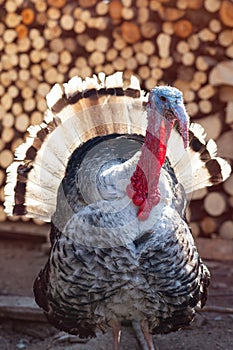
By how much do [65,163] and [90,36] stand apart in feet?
4.23

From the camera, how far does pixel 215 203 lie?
13.7 feet

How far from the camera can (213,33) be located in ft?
12.9

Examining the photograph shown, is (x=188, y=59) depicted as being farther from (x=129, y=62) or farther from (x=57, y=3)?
(x=57, y=3)

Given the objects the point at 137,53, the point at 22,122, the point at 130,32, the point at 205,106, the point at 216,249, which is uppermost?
the point at 130,32

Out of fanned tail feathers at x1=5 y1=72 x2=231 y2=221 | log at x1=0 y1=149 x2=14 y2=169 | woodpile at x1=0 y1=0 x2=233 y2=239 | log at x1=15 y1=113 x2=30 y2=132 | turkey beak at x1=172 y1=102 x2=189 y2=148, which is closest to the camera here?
turkey beak at x1=172 y1=102 x2=189 y2=148

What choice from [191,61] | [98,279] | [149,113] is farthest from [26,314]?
[191,61]

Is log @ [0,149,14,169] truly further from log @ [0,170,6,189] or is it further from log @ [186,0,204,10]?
log @ [186,0,204,10]

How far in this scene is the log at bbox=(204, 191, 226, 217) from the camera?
4168 millimetres

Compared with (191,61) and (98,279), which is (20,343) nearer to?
(98,279)

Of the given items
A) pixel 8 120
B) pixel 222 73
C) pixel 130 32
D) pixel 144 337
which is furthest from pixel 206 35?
pixel 144 337

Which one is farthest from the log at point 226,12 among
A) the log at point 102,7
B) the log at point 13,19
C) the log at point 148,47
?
the log at point 13,19

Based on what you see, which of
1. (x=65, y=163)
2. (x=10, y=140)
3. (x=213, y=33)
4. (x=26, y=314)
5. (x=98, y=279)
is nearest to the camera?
(x=98, y=279)

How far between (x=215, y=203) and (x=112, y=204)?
1726 mm

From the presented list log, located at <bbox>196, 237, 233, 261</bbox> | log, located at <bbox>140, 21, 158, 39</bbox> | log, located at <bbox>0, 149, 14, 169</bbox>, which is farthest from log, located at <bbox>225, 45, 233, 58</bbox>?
log, located at <bbox>0, 149, 14, 169</bbox>
